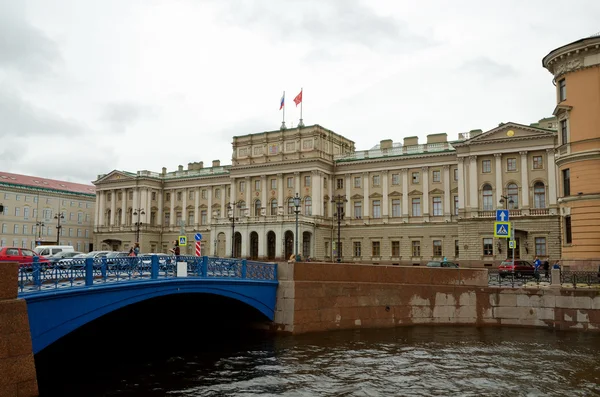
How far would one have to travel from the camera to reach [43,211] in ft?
331

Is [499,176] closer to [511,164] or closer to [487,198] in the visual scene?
[511,164]

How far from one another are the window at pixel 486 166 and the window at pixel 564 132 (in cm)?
2486

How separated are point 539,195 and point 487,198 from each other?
5.30 meters

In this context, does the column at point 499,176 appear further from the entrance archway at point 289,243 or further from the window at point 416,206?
the entrance archway at point 289,243

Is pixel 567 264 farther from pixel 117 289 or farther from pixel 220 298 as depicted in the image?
pixel 117 289

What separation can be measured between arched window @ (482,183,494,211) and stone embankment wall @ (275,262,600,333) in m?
33.9

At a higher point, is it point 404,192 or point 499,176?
point 499,176

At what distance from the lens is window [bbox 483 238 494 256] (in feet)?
A: 195

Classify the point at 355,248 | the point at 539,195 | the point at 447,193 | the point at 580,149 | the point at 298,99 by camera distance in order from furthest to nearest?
the point at 355,248, the point at 298,99, the point at 447,193, the point at 539,195, the point at 580,149

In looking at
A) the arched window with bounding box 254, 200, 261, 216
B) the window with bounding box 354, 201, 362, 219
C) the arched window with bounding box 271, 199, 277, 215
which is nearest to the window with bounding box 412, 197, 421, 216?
the window with bounding box 354, 201, 362, 219

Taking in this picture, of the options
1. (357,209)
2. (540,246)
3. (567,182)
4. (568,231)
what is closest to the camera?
(567,182)

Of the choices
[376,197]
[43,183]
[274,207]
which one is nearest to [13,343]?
[376,197]

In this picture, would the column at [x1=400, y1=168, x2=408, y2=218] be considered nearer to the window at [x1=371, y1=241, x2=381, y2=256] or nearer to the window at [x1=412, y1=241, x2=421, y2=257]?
the window at [x1=412, y1=241, x2=421, y2=257]

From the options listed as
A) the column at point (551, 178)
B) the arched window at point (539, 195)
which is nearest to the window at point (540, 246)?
the arched window at point (539, 195)
